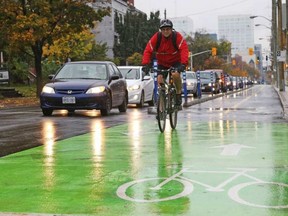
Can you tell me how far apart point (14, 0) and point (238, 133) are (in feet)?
81.4

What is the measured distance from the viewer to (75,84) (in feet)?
50.9

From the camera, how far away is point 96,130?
445 inches

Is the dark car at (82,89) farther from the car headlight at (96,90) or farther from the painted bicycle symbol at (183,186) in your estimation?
the painted bicycle symbol at (183,186)

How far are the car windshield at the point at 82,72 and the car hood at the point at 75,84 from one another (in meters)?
0.46

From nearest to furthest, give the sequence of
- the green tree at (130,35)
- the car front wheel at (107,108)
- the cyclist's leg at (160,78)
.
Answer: the cyclist's leg at (160,78) < the car front wheel at (107,108) < the green tree at (130,35)

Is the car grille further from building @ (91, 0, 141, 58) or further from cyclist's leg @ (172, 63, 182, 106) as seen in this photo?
building @ (91, 0, 141, 58)

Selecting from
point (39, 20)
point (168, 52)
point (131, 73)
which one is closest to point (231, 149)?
point (168, 52)

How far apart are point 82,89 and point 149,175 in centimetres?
949

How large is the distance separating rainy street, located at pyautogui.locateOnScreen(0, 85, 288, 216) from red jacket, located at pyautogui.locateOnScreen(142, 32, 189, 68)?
4.38ft

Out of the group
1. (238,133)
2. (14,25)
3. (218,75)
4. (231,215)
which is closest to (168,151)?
(238,133)

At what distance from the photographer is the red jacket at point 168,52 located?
1052 cm

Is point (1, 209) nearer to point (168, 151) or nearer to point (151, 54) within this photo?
point (168, 151)

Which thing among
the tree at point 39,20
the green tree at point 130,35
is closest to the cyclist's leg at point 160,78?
the tree at point 39,20

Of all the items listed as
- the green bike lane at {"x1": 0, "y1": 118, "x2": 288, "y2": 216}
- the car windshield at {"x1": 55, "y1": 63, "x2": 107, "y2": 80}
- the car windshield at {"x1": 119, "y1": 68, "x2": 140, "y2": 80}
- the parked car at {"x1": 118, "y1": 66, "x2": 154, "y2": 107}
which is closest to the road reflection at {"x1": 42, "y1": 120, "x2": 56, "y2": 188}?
the green bike lane at {"x1": 0, "y1": 118, "x2": 288, "y2": 216}
